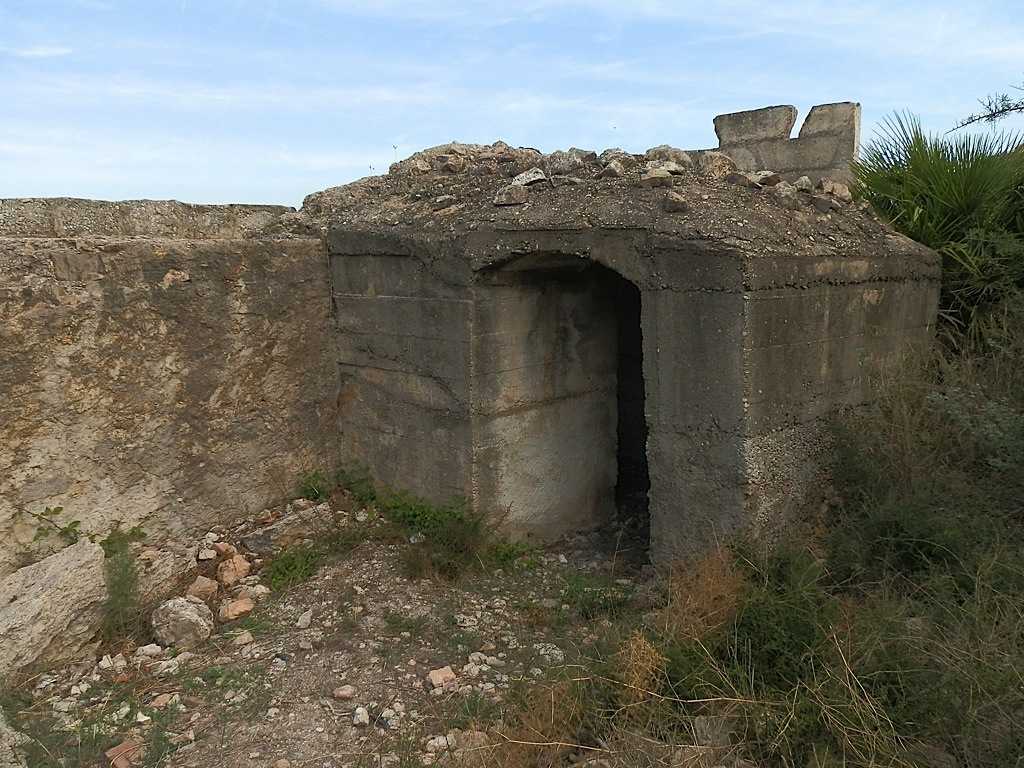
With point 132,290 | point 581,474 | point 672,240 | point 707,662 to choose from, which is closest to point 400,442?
point 581,474

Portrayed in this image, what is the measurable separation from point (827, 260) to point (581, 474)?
206 centimetres

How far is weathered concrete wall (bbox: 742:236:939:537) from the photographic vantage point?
4.11m

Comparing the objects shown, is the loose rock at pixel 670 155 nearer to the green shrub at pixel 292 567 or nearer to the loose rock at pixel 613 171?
the loose rock at pixel 613 171

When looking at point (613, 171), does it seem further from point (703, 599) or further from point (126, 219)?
point (126, 219)

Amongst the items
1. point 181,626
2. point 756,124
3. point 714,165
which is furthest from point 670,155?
point 181,626

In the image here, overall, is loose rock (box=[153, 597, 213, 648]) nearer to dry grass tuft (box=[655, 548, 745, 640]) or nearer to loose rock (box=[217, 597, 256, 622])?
loose rock (box=[217, 597, 256, 622])

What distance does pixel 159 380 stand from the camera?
4.57 metres

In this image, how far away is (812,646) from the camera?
3.25m

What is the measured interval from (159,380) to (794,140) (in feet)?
17.6

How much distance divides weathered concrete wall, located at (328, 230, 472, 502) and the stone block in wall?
3835mm

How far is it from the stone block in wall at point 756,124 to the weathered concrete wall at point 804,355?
102 inches

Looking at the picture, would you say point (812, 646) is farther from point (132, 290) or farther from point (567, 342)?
point (132, 290)

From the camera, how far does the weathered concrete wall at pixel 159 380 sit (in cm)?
407

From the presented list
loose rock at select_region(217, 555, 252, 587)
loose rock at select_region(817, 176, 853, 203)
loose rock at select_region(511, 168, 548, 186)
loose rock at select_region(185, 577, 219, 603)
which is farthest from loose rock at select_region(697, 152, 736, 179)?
loose rock at select_region(185, 577, 219, 603)
